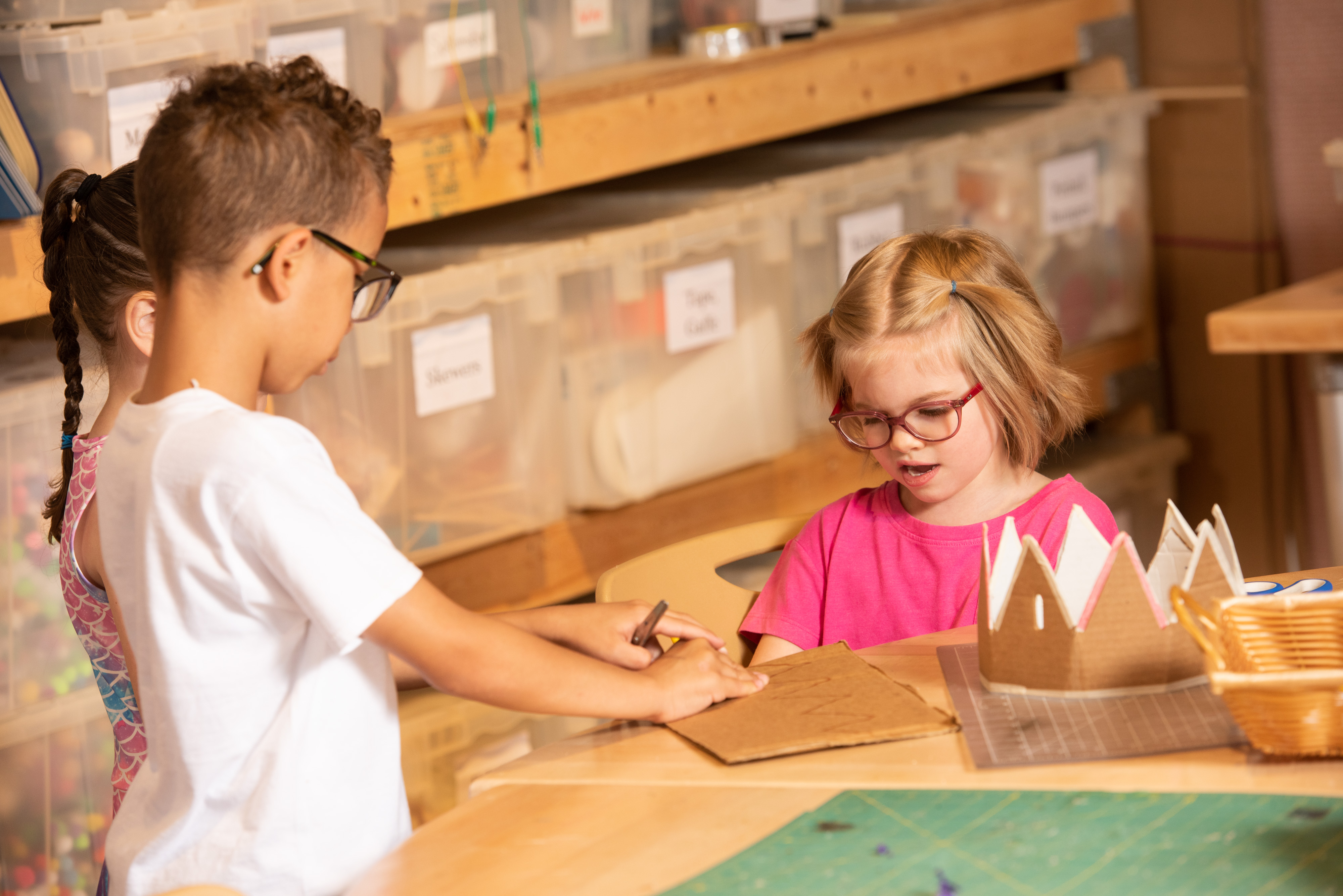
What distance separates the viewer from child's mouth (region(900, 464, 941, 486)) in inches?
53.4

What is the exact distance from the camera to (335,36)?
1699mm

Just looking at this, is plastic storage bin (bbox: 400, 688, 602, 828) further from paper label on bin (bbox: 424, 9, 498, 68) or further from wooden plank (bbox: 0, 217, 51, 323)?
paper label on bin (bbox: 424, 9, 498, 68)

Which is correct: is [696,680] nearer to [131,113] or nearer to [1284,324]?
[131,113]

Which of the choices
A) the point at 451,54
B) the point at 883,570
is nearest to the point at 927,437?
the point at 883,570

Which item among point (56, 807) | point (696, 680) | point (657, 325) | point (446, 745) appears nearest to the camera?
point (696, 680)

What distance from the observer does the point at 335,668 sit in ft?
3.10

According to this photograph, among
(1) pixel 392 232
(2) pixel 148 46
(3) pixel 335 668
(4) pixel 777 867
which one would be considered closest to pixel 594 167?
(1) pixel 392 232

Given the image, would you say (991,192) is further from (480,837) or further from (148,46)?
(480,837)

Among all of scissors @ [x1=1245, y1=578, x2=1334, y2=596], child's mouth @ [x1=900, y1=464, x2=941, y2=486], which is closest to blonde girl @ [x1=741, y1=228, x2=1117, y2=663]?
child's mouth @ [x1=900, y1=464, x2=941, y2=486]

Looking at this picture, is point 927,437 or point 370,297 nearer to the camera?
point 370,297

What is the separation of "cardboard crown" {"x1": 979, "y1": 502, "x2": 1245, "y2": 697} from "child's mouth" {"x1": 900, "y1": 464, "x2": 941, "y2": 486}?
11.8 inches

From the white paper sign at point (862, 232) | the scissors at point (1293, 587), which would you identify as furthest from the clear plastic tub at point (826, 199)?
the scissors at point (1293, 587)

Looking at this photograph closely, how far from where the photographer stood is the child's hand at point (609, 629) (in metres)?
1.09

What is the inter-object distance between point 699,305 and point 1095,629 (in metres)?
1.15
